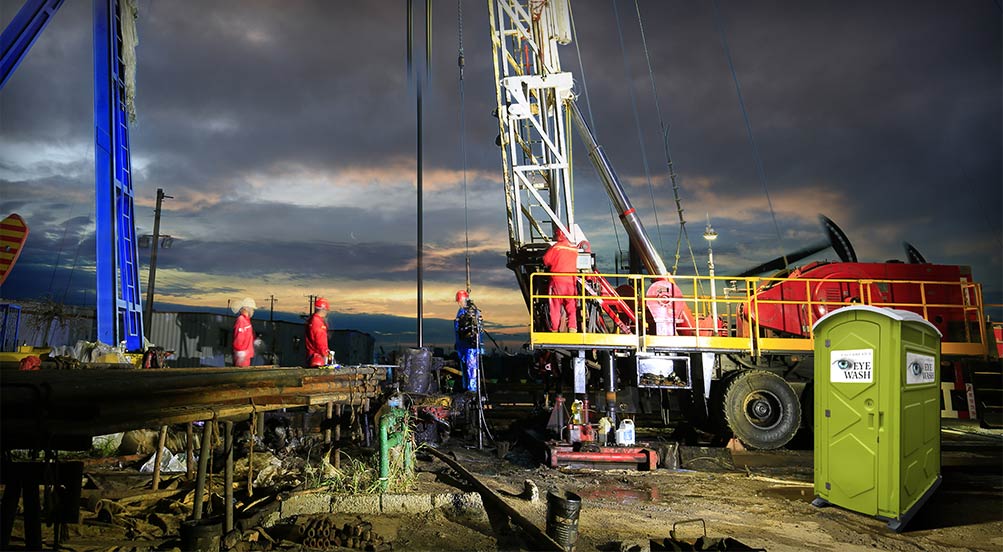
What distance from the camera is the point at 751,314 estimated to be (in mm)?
10016

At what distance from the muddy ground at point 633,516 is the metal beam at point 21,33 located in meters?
8.26

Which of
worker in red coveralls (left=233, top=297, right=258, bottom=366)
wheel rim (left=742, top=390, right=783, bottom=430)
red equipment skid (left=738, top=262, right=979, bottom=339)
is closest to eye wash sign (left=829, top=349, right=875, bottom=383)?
wheel rim (left=742, top=390, right=783, bottom=430)

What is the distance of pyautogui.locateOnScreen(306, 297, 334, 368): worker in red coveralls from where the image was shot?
8.89 meters

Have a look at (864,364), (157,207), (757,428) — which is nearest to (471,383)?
(757,428)

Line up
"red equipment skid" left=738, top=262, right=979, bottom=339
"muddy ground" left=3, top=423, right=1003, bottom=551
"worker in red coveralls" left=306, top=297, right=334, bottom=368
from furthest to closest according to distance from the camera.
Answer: "red equipment skid" left=738, top=262, right=979, bottom=339 < "worker in red coveralls" left=306, top=297, right=334, bottom=368 < "muddy ground" left=3, top=423, right=1003, bottom=551

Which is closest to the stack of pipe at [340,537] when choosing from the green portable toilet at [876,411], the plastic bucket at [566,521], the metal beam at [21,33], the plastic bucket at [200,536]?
the plastic bucket at [200,536]

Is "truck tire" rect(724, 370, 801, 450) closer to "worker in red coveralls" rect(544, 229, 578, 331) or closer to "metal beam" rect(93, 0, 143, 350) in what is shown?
"worker in red coveralls" rect(544, 229, 578, 331)

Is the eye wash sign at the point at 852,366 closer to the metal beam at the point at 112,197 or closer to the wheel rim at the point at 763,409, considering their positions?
the wheel rim at the point at 763,409

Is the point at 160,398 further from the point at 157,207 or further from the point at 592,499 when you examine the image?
the point at 157,207

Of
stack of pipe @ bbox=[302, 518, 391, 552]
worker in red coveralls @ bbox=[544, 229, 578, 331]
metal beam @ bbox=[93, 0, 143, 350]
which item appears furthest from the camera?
metal beam @ bbox=[93, 0, 143, 350]

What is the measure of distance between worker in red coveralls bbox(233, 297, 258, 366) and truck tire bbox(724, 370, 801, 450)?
8143 mm

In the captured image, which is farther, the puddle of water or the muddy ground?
the puddle of water

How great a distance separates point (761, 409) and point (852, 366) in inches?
147

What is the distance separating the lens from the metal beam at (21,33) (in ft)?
34.2
